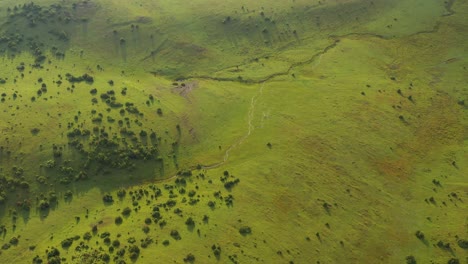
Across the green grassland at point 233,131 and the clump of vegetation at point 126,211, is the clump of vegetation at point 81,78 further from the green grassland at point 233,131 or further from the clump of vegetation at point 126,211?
the clump of vegetation at point 126,211

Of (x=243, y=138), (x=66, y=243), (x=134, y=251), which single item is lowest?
(x=66, y=243)

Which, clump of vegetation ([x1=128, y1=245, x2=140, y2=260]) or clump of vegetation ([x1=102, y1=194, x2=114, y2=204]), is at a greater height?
clump of vegetation ([x1=102, y1=194, x2=114, y2=204])

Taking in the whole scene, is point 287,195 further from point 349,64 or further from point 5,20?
point 5,20

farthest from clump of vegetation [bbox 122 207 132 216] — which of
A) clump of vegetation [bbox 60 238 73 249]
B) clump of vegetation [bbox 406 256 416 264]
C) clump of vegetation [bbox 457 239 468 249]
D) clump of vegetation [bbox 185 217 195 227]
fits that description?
clump of vegetation [bbox 457 239 468 249]

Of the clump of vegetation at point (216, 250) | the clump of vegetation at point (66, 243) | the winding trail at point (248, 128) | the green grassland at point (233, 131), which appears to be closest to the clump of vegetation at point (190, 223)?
the green grassland at point (233, 131)

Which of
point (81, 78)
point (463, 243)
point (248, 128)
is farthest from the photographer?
point (81, 78)

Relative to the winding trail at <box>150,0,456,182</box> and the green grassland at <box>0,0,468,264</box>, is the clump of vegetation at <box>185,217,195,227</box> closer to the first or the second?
the green grassland at <box>0,0,468,264</box>

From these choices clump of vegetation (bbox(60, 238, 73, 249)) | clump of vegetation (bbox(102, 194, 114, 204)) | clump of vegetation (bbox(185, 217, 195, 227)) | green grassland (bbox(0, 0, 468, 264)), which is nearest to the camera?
clump of vegetation (bbox(60, 238, 73, 249))

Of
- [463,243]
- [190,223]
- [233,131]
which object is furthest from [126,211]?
[463,243]

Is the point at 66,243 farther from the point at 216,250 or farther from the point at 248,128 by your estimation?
the point at 248,128
